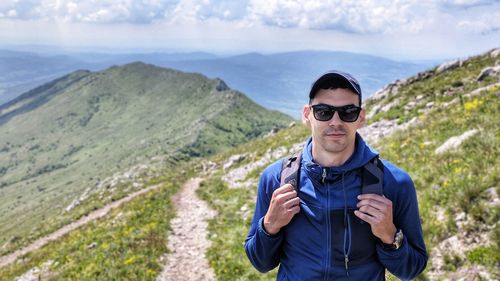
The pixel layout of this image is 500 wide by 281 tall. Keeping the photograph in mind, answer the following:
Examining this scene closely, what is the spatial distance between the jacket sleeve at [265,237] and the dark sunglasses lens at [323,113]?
2.46 ft

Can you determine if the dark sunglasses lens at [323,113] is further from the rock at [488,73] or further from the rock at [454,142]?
the rock at [488,73]

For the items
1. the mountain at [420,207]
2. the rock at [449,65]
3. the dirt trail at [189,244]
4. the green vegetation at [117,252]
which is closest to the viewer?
the mountain at [420,207]

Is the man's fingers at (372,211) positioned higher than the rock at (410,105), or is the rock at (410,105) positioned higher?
the man's fingers at (372,211)

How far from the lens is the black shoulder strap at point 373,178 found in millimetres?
3697

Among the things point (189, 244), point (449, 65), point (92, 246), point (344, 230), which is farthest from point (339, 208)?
point (449, 65)

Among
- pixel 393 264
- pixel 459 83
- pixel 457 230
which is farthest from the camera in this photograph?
pixel 459 83

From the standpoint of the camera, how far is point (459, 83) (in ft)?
82.8

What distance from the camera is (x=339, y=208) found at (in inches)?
150

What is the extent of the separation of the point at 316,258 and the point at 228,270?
325 inches

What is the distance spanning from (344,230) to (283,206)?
0.64 m

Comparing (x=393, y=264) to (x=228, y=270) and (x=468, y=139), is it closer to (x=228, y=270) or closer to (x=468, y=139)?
(x=228, y=270)

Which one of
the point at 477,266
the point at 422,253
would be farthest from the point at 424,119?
the point at 422,253

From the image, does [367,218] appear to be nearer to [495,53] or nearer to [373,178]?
[373,178]

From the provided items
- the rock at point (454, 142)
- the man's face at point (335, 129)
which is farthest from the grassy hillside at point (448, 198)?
the man's face at point (335, 129)
